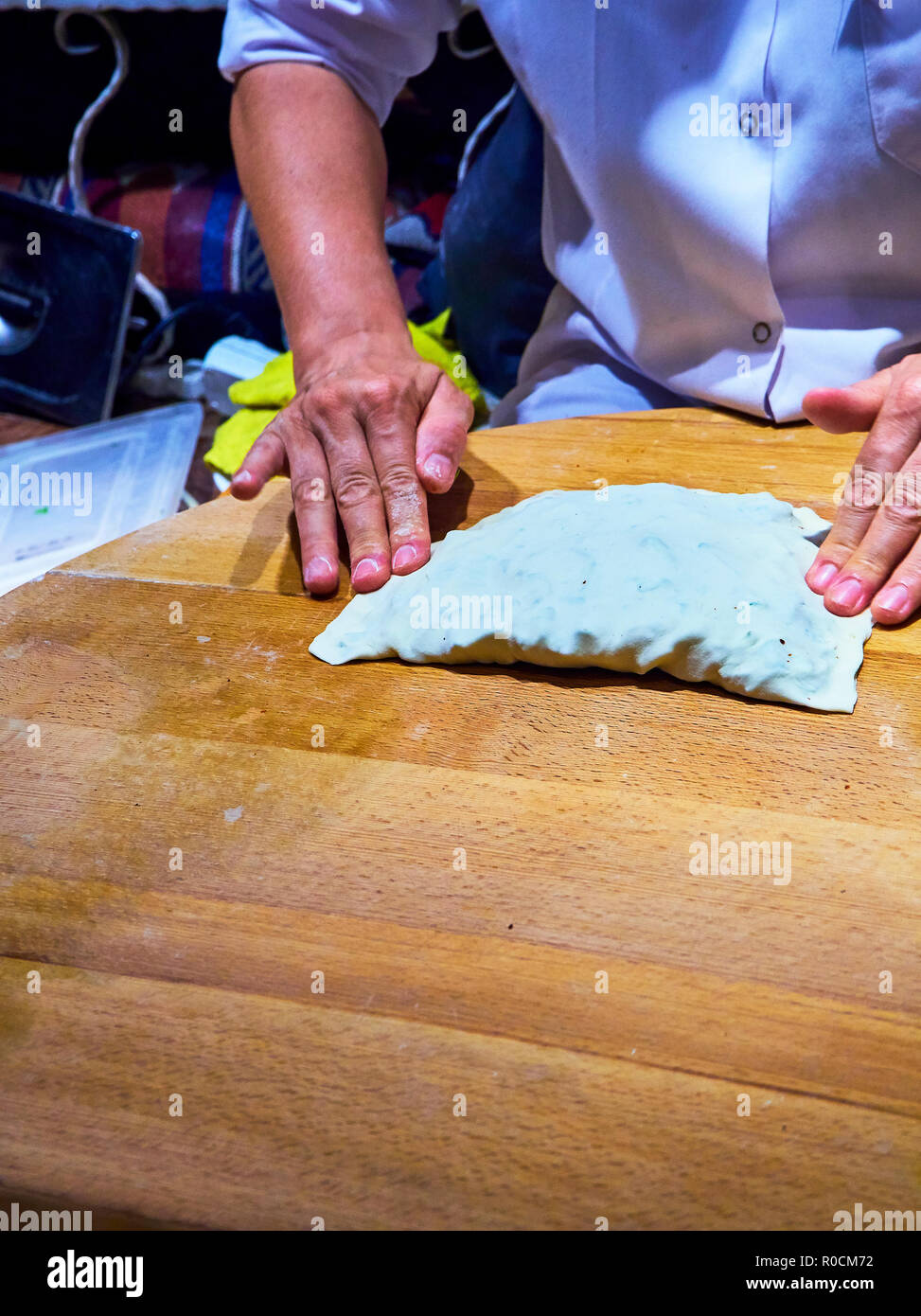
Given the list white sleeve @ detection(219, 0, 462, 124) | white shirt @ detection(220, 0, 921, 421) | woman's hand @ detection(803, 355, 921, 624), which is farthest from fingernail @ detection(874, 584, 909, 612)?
white sleeve @ detection(219, 0, 462, 124)

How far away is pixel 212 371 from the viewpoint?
256cm

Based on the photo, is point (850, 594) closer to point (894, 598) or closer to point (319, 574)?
point (894, 598)

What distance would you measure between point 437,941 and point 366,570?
47 cm

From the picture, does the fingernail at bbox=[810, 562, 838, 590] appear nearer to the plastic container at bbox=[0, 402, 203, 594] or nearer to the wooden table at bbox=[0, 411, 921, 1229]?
the wooden table at bbox=[0, 411, 921, 1229]

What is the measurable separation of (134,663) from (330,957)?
1.48 feet

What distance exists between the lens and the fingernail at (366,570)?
111 cm

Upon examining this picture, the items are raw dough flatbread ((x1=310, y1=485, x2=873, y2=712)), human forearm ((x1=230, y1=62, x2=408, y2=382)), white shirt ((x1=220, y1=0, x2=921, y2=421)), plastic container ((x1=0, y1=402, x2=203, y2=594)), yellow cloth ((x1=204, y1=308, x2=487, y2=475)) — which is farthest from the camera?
yellow cloth ((x1=204, y1=308, x2=487, y2=475))

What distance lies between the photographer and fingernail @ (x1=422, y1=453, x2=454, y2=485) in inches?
45.3

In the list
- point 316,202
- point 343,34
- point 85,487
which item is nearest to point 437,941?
point 316,202

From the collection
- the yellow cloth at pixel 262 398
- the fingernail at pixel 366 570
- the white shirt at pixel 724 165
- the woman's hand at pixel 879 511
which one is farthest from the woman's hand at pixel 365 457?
the yellow cloth at pixel 262 398

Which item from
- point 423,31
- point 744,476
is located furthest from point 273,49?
point 744,476

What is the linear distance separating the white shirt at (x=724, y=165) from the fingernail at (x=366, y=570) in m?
0.53

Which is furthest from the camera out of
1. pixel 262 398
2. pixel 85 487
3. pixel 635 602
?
pixel 262 398

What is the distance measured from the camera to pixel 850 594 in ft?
3.35
